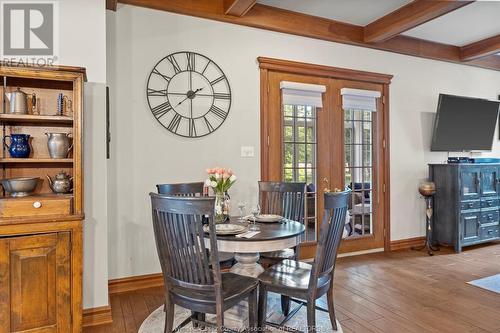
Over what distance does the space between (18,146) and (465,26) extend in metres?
5.16

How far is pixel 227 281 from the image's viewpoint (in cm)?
212

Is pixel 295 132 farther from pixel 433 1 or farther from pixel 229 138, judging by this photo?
pixel 433 1

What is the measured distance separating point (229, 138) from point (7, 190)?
2.07 metres

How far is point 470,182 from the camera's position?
473cm

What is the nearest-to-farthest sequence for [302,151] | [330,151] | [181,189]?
1. [181,189]
2. [302,151]
3. [330,151]

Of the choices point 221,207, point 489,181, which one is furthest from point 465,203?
point 221,207

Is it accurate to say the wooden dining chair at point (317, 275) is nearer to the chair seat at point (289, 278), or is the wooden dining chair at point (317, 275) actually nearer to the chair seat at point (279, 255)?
the chair seat at point (289, 278)

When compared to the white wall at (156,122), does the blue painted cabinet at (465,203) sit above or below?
below

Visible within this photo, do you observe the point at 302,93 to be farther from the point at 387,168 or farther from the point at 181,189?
the point at 181,189

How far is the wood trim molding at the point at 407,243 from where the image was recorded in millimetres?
4727

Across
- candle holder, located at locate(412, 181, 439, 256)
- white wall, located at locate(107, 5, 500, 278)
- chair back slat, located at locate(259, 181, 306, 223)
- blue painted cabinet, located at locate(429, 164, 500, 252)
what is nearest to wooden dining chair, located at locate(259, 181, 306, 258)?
chair back slat, located at locate(259, 181, 306, 223)

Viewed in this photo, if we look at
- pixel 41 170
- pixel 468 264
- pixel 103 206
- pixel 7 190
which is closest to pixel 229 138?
pixel 103 206

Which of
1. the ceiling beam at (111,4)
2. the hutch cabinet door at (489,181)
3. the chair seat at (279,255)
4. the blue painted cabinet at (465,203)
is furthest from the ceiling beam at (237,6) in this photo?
the hutch cabinet door at (489,181)

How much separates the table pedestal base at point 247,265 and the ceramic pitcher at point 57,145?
1517mm
